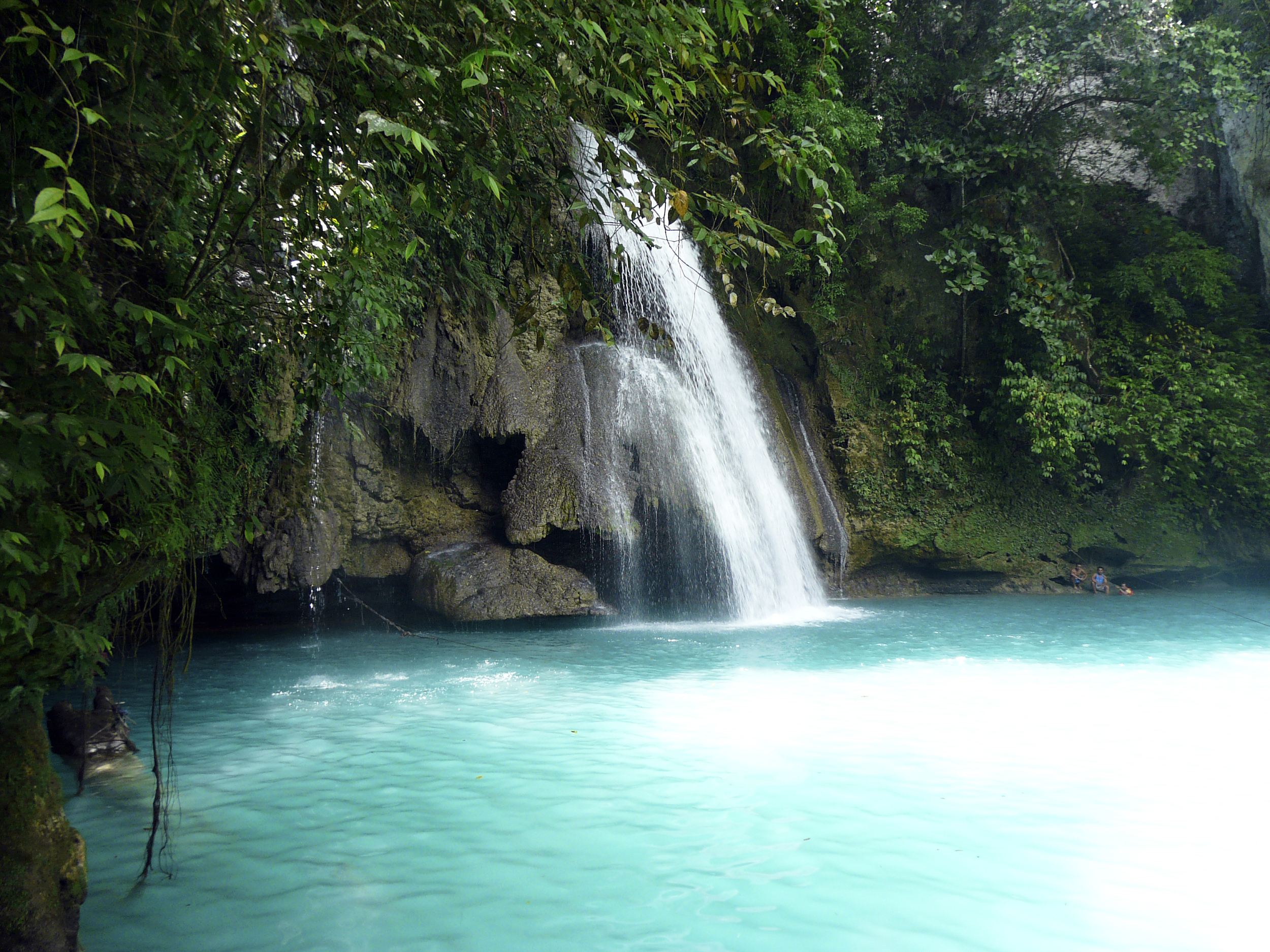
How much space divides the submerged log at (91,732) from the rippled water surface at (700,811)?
0.30m

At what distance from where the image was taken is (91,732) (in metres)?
5.05

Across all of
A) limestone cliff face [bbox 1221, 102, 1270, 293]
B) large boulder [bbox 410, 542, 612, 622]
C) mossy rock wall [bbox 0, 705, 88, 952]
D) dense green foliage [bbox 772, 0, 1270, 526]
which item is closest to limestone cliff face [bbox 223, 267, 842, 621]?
large boulder [bbox 410, 542, 612, 622]

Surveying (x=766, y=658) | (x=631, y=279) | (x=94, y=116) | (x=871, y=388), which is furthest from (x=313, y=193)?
(x=871, y=388)

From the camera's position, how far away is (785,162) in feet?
9.62

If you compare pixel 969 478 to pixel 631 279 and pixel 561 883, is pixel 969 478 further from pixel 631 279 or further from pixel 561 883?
pixel 561 883

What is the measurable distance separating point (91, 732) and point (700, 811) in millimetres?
3817

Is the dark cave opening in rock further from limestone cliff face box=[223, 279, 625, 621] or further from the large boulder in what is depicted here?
the large boulder

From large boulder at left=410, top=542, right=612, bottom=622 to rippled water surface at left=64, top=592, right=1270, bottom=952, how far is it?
202 cm

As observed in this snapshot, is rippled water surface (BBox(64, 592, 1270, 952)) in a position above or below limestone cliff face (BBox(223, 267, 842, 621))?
below

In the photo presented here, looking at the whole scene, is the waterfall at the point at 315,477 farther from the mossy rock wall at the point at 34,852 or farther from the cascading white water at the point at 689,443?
the mossy rock wall at the point at 34,852

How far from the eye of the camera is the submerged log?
4.96 meters

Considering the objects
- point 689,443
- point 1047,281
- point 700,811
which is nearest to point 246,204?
point 700,811

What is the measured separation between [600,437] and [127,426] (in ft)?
28.5

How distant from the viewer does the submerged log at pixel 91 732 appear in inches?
195
